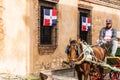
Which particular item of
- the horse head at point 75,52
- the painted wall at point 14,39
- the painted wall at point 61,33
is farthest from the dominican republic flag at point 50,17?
the horse head at point 75,52

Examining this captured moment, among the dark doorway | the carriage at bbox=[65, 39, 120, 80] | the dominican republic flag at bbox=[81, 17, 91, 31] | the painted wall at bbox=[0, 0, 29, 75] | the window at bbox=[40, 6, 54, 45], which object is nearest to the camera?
the carriage at bbox=[65, 39, 120, 80]

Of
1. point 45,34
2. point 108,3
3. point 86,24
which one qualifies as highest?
point 108,3

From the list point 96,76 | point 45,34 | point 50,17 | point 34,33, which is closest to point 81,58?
point 96,76

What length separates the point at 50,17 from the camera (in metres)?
16.8

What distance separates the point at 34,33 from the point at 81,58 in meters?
5.42

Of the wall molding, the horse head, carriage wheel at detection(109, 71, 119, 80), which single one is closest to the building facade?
the wall molding

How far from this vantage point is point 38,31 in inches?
639

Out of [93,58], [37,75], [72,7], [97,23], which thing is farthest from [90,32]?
[93,58]

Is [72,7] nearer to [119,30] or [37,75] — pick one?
[37,75]

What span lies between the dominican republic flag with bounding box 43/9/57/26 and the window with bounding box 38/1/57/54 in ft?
0.66

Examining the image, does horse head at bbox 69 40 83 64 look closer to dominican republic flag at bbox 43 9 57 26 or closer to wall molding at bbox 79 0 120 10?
dominican republic flag at bbox 43 9 57 26

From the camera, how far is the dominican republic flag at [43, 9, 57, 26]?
16.6 m

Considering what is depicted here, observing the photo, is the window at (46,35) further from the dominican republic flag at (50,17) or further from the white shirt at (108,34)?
the white shirt at (108,34)

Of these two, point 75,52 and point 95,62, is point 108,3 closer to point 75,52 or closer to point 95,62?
point 95,62
